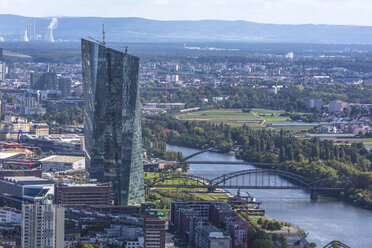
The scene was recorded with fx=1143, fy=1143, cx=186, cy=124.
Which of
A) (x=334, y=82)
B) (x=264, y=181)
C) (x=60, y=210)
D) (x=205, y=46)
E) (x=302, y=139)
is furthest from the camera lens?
(x=205, y=46)

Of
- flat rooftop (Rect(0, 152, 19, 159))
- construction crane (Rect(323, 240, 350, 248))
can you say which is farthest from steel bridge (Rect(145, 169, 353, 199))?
construction crane (Rect(323, 240, 350, 248))

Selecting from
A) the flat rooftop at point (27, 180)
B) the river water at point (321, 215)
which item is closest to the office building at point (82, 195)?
the flat rooftop at point (27, 180)

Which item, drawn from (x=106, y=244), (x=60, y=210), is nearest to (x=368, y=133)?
(x=106, y=244)

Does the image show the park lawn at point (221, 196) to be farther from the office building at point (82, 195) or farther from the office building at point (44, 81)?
the office building at point (44, 81)

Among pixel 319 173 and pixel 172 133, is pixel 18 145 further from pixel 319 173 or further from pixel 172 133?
pixel 319 173

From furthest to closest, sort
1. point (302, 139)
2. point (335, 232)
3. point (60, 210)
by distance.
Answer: point (302, 139)
point (335, 232)
point (60, 210)

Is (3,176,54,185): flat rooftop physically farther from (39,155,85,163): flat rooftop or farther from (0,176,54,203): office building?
(39,155,85,163): flat rooftop

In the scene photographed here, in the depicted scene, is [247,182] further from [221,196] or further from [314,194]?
[221,196]
